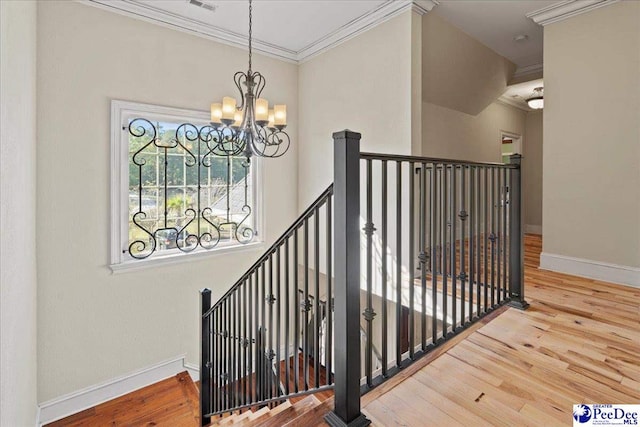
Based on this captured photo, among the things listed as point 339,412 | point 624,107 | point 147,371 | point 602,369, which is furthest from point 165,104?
point 624,107

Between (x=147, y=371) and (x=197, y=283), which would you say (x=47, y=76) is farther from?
(x=147, y=371)

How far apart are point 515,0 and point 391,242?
8.38 ft

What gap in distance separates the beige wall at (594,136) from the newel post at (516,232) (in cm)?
136

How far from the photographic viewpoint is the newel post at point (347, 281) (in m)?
1.23

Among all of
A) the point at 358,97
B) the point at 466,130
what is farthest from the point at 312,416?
the point at 466,130

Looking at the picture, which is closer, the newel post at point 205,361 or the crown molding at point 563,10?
the newel post at point 205,361

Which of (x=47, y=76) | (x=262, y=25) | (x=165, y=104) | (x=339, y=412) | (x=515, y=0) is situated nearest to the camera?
(x=339, y=412)

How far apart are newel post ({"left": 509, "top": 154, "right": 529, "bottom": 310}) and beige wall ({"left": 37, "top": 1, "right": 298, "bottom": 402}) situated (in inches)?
118

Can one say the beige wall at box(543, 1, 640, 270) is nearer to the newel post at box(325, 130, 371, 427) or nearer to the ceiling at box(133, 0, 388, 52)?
the ceiling at box(133, 0, 388, 52)

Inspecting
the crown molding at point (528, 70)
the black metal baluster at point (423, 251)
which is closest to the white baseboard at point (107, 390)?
the black metal baluster at point (423, 251)

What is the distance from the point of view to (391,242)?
3.23 metres

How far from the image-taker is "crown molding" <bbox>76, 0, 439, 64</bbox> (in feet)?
9.53

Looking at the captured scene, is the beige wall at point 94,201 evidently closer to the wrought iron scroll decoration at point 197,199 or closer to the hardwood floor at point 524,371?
the wrought iron scroll decoration at point 197,199

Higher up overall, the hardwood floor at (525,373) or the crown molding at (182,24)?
the crown molding at (182,24)
